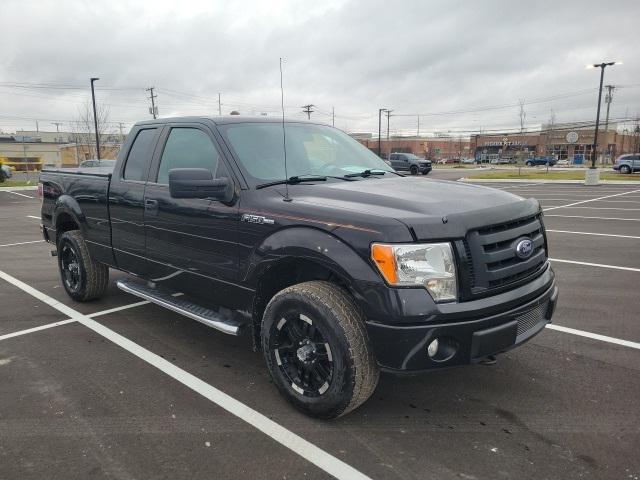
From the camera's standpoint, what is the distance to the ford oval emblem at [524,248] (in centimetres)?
306

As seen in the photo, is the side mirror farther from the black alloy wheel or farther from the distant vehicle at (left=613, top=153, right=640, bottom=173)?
the distant vehicle at (left=613, top=153, right=640, bottom=173)

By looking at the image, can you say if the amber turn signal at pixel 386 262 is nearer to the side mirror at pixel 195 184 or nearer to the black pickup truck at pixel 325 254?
the black pickup truck at pixel 325 254

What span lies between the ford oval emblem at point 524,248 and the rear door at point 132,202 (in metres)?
3.03

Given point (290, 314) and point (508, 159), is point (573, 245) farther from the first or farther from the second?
point (508, 159)

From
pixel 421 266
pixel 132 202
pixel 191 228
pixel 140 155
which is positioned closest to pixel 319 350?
pixel 421 266

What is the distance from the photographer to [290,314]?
3135mm

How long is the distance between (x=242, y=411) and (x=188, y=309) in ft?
3.35

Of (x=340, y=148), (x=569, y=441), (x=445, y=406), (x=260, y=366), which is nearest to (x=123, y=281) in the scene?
(x=260, y=366)

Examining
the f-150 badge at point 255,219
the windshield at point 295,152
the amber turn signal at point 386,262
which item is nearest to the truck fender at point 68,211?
the windshield at point 295,152

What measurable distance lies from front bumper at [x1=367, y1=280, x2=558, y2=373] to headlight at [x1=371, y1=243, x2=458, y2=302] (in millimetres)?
181

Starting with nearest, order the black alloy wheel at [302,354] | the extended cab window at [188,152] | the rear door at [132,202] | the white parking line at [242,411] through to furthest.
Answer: the white parking line at [242,411] → the black alloy wheel at [302,354] → the extended cab window at [188,152] → the rear door at [132,202]

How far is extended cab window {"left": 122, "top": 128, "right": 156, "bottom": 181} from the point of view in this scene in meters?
4.52

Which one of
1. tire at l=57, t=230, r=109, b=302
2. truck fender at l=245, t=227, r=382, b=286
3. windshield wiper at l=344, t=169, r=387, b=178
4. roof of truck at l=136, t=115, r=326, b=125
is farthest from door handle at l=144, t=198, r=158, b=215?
windshield wiper at l=344, t=169, r=387, b=178

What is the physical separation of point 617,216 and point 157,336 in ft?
41.4
